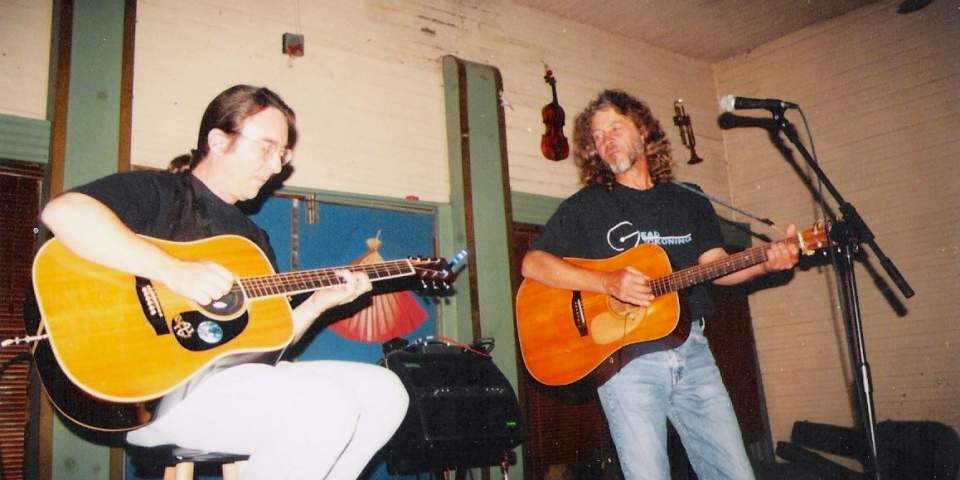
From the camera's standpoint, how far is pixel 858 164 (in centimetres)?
568

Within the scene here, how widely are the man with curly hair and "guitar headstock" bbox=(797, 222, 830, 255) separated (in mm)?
46

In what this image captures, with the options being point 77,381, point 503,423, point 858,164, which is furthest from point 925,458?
point 77,381

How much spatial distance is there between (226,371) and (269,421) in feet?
0.89

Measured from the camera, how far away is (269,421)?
1773 millimetres

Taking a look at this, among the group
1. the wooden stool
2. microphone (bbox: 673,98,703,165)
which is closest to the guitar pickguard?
the wooden stool

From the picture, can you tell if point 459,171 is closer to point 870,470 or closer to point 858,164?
point 870,470

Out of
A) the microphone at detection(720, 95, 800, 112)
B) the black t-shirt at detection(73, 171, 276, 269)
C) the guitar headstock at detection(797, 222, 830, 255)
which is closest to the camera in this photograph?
the black t-shirt at detection(73, 171, 276, 269)

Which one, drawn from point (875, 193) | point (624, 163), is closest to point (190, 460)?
point (624, 163)

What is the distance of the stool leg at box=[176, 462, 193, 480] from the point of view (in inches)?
82.7

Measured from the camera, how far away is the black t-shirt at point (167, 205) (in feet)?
6.67

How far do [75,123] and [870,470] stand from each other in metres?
3.94

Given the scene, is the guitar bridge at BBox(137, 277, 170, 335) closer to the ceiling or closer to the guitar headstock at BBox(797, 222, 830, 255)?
the guitar headstock at BBox(797, 222, 830, 255)

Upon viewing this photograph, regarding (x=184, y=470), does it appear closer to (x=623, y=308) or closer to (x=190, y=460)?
(x=190, y=460)

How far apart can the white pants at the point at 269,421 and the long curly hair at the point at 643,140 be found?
192 cm
